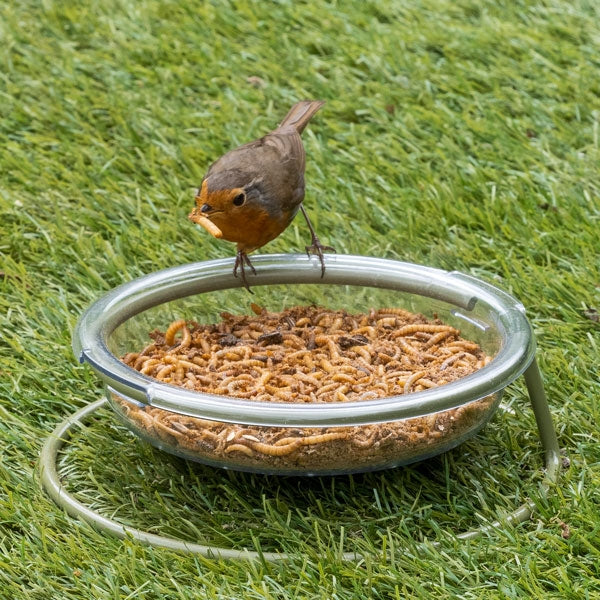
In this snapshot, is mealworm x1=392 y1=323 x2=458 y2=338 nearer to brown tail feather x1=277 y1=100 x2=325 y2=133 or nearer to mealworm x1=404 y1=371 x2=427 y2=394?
mealworm x1=404 y1=371 x2=427 y2=394

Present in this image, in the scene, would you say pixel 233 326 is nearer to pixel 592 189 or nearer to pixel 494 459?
pixel 494 459

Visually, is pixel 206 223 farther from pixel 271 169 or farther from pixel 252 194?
pixel 271 169

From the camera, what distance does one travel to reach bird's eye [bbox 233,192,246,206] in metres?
3.33

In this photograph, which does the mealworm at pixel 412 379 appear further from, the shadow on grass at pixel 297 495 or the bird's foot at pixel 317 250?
the bird's foot at pixel 317 250

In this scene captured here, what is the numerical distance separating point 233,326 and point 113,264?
99 centimetres

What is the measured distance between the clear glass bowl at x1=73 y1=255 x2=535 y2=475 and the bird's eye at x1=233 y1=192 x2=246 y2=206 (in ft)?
1.32

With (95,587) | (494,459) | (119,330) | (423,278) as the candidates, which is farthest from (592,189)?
(95,587)

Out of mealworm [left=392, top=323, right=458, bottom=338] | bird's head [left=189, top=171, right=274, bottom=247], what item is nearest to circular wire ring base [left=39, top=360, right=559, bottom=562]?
mealworm [left=392, top=323, right=458, bottom=338]

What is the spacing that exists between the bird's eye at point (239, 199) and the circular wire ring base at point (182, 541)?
0.87 metres

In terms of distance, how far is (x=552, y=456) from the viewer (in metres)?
3.23

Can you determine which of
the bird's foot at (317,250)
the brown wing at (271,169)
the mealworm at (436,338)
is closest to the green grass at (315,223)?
the mealworm at (436,338)

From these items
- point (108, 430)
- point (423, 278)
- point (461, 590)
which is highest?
point (423, 278)

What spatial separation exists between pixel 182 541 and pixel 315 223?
211 cm

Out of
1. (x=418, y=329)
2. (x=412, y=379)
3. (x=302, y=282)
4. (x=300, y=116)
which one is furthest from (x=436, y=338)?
(x=300, y=116)
